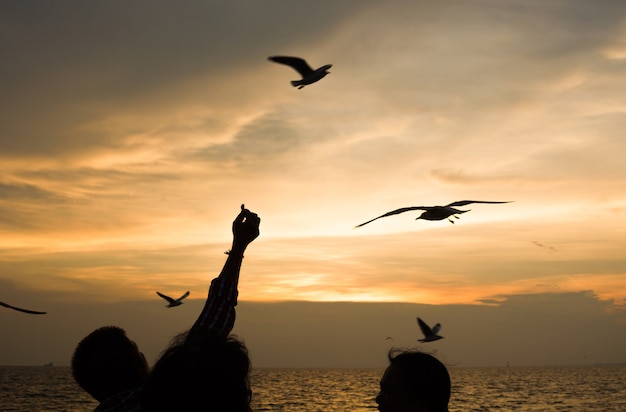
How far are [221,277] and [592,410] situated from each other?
3122 inches

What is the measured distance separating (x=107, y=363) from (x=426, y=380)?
1.82m

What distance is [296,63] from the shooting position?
10.0 metres

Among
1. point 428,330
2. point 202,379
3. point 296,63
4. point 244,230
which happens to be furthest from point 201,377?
point 428,330

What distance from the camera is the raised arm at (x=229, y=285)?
3.82 meters

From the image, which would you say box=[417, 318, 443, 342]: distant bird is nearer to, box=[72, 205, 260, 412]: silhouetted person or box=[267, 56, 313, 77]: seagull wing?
box=[267, 56, 313, 77]: seagull wing

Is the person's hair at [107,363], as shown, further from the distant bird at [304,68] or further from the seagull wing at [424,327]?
the seagull wing at [424,327]

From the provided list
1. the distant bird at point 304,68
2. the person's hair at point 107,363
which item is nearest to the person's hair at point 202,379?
the person's hair at point 107,363

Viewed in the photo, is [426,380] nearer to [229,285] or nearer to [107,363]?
[229,285]

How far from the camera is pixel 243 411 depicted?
263cm

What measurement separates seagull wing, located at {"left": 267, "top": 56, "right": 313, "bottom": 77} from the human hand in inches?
235

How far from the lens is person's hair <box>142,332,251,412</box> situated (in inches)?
101

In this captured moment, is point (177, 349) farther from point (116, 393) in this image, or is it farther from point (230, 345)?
point (116, 393)

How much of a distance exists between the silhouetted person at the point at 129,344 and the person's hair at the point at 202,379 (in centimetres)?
108

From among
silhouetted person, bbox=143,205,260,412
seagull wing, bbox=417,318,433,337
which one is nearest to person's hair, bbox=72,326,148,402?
silhouetted person, bbox=143,205,260,412
